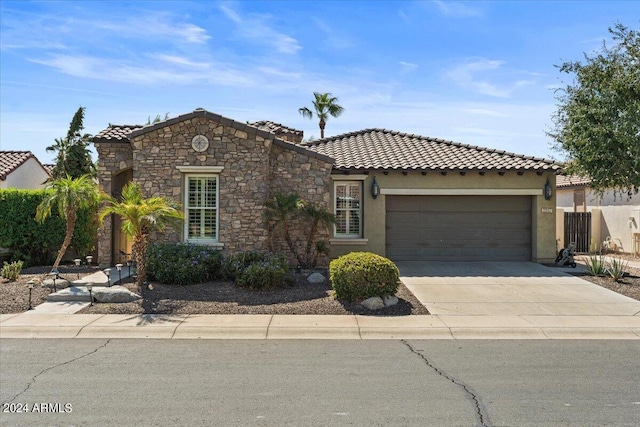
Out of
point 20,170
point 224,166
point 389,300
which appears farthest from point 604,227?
A: point 20,170

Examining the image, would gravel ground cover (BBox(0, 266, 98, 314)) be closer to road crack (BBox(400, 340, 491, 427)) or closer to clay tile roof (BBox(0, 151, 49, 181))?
road crack (BBox(400, 340, 491, 427))

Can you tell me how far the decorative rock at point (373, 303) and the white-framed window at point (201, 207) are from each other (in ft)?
19.8

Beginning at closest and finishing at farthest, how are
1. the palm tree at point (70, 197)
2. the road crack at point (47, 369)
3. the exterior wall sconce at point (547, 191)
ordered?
1. the road crack at point (47, 369)
2. the palm tree at point (70, 197)
3. the exterior wall sconce at point (547, 191)

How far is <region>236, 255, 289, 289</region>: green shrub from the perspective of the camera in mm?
12406

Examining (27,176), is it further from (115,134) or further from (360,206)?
(360,206)

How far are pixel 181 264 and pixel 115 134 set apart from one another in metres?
5.66

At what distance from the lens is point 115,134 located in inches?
642

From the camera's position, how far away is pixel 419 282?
14148 millimetres

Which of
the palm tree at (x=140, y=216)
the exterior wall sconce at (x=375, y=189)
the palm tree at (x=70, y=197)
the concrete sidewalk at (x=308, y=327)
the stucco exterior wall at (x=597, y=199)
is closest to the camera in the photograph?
the concrete sidewalk at (x=308, y=327)

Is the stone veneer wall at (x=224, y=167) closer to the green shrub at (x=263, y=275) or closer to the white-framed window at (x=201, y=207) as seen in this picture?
the white-framed window at (x=201, y=207)

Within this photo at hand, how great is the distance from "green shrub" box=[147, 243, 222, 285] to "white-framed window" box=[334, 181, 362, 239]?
5.22 meters

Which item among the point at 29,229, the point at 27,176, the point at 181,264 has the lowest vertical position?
the point at 181,264

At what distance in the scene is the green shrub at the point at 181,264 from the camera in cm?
1296

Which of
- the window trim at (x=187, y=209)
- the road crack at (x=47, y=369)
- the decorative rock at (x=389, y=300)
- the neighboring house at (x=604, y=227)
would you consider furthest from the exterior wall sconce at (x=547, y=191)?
the road crack at (x=47, y=369)
